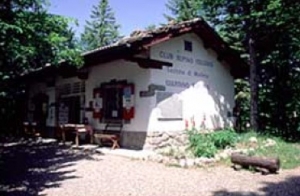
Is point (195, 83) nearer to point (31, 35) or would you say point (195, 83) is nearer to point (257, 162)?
point (257, 162)

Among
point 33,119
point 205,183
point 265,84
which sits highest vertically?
point 265,84

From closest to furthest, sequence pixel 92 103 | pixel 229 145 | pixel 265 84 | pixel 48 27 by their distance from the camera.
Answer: pixel 48 27 < pixel 229 145 < pixel 92 103 < pixel 265 84

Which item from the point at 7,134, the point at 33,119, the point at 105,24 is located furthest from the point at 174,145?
the point at 105,24

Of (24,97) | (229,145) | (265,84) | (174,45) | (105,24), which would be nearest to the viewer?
(229,145)

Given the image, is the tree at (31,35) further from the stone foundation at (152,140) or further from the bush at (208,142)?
the bush at (208,142)

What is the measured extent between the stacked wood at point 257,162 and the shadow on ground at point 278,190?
0.66m

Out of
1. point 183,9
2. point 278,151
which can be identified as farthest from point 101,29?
point 278,151

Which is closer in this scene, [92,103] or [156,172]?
[156,172]

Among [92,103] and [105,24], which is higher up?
[105,24]

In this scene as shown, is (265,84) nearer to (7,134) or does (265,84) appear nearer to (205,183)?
(205,183)

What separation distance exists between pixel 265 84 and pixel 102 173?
41.3ft

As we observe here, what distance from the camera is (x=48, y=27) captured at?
35.4ft

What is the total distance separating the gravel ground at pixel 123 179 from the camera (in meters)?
7.61

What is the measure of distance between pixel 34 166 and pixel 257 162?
5.92 meters
